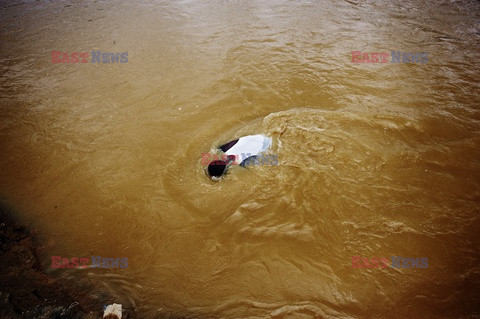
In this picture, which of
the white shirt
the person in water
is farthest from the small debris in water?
the white shirt

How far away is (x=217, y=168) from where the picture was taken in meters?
2.84

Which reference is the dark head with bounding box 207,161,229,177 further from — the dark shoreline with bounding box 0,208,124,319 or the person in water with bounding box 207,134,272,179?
the dark shoreline with bounding box 0,208,124,319

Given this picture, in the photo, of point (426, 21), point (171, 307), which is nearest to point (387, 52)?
point (426, 21)

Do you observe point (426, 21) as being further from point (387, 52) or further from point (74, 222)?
point (74, 222)

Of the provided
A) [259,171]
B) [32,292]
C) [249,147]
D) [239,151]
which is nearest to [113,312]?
[32,292]

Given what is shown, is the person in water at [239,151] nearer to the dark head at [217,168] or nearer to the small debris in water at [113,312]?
the dark head at [217,168]

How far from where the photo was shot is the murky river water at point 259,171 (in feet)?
6.23

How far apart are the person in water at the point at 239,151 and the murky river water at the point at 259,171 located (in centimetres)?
16

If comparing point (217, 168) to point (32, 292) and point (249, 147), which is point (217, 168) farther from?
point (32, 292)

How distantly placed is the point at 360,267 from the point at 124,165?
9.59 ft

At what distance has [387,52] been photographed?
4832mm

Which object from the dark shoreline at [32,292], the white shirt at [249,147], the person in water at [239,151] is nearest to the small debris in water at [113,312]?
the dark shoreline at [32,292]

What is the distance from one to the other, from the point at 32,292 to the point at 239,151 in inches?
93.1

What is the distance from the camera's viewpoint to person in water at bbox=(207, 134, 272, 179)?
9.30ft
